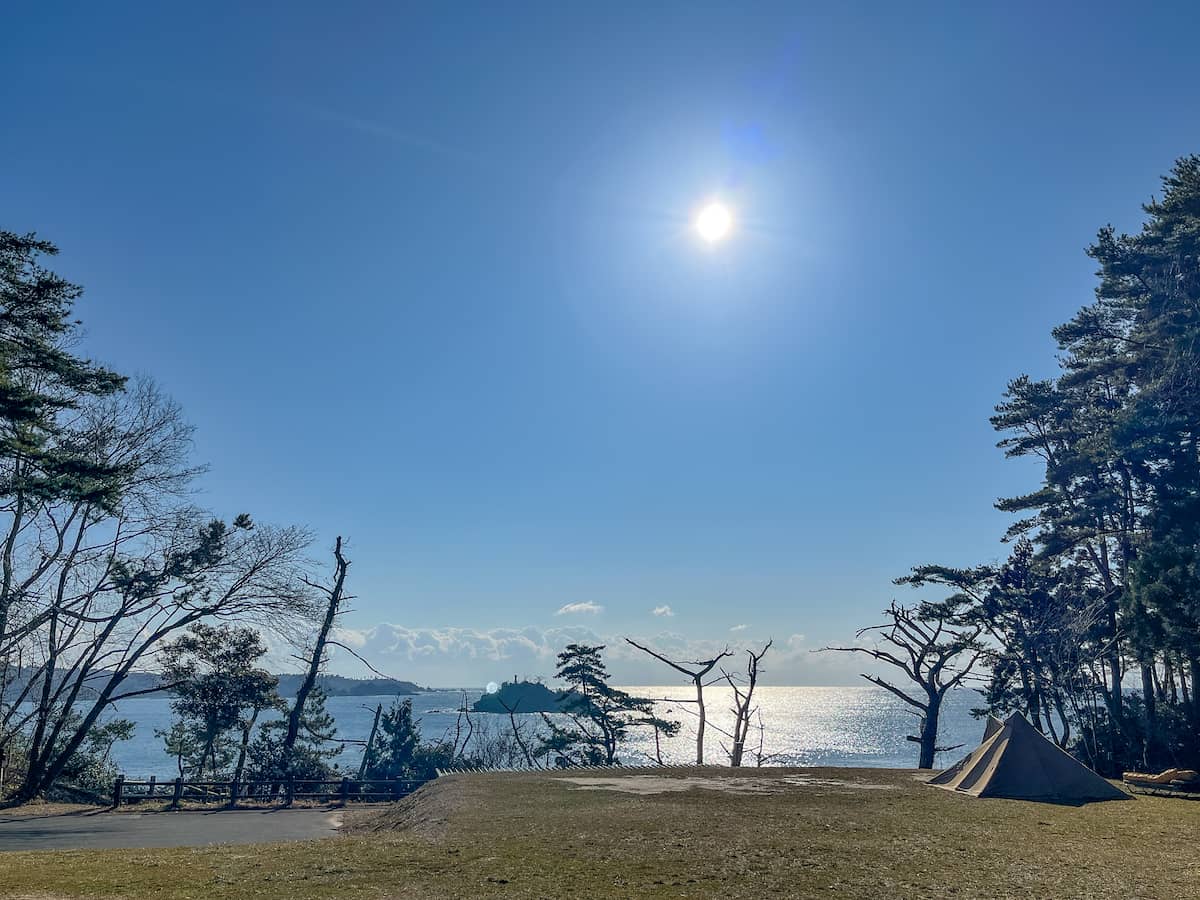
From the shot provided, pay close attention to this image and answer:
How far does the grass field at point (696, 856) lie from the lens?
10.4 metres

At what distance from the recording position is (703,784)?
23109 millimetres

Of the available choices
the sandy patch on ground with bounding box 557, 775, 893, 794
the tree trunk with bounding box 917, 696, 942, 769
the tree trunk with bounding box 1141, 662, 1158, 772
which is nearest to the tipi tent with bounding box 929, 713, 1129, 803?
the sandy patch on ground with bounding box 557, 775, 893, 794

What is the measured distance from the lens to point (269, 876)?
1136 cm

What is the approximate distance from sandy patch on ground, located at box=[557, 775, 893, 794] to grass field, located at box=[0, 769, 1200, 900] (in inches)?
91.9

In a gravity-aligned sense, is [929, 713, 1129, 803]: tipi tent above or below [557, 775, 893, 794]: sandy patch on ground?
above

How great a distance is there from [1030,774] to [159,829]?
23.6 metres

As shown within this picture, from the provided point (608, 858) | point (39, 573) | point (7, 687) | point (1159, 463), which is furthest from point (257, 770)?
point (1159, 463)

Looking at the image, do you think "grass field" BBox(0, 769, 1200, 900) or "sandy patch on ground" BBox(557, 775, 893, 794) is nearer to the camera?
"grass field" BBox(0, 769, 1200, 900)

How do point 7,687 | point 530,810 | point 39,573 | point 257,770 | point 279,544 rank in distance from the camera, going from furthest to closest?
point 257,770
point 279,544
point 7,687
point 39,573
point 530,810

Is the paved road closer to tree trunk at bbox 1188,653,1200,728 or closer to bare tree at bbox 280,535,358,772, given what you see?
bare tree at bbox 280,535,358,772

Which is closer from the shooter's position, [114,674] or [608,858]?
[608,858]

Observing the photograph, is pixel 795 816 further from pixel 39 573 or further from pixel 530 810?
pixel 39 573

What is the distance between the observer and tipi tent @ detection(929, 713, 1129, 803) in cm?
1934

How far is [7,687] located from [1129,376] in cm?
5034
